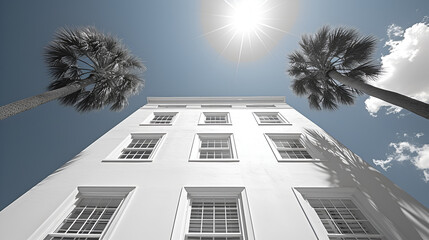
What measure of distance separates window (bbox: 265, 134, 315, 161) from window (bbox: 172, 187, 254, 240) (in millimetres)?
2726

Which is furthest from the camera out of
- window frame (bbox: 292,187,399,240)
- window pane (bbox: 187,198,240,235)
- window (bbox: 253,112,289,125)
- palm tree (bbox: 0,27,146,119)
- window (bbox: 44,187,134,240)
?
window (bbox: 253,112,289,125)

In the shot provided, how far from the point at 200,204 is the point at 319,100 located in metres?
8.29

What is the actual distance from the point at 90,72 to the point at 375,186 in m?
11.5

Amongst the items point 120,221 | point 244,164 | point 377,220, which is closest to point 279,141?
point 244,164

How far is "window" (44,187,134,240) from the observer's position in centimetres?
402

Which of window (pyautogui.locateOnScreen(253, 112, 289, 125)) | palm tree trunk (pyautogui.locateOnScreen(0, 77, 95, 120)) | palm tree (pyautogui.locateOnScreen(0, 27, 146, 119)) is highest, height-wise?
window (pyautogui.locateOnScreen(253, 112, 289, 125))

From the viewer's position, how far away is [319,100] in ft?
29.6

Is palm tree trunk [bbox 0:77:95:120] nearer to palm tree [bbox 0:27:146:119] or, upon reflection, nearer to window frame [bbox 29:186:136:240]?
palm tree [bbox 0:27:146:119]

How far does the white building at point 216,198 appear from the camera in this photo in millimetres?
3988

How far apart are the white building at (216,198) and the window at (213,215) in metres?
0.03

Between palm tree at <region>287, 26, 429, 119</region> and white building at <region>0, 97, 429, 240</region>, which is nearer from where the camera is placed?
white building at <region>0, 97, 429, 240</region>

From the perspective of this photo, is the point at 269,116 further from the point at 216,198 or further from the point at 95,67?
the point at 95,67

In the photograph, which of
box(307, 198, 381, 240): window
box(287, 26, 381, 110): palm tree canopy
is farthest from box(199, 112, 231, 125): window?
box(307, 198, 381, 240): window

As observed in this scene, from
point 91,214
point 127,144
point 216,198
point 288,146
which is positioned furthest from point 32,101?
point 288,146
